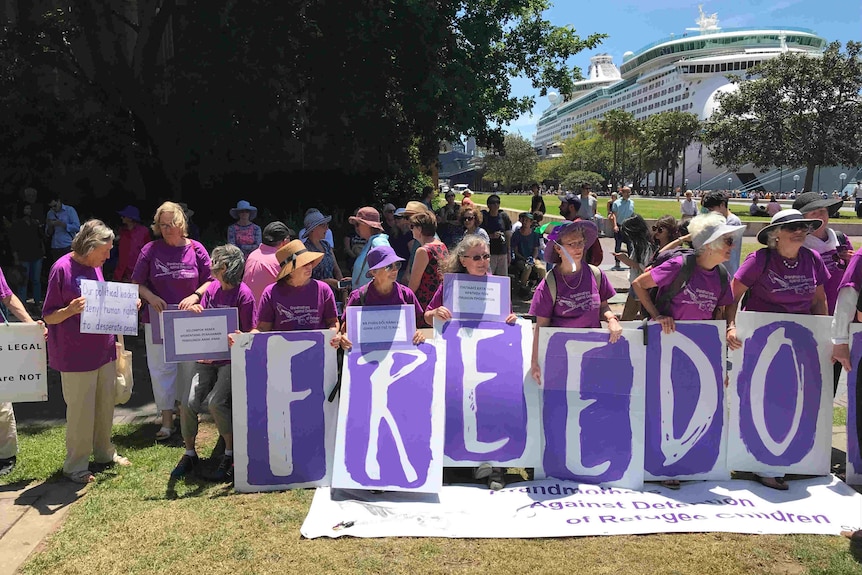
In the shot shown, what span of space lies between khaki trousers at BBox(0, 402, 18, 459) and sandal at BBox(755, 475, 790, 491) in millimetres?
5370

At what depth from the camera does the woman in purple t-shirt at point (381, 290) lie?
4438 millimetres

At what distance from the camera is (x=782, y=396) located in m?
4.52

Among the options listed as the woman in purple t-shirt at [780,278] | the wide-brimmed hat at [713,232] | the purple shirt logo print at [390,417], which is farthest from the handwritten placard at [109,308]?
the woman in purple t-shirt at [780,278]

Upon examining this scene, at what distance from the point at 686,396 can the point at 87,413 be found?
4.18m

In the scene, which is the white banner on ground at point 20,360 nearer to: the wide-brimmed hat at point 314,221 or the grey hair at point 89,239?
the grey hair at point 89,239

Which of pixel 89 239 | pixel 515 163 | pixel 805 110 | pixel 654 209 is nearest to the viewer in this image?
pixel 89 239

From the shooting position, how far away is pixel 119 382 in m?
4.78

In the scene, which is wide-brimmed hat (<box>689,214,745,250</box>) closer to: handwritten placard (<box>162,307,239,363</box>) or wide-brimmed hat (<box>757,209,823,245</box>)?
wide-brimmed hat (<box>757,209,823,245</box>)

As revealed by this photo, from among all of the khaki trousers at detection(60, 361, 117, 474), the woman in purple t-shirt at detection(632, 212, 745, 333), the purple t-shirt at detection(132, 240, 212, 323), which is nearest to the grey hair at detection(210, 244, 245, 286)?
the purple t-shirt at detection(132, 240, 212, 323)

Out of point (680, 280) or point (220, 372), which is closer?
point (680, 280)

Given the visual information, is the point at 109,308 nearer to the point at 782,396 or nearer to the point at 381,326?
the point at 381,326

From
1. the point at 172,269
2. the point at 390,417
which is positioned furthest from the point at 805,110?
the point at 172,269

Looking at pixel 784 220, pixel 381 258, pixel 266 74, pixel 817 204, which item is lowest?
pixel 381 258

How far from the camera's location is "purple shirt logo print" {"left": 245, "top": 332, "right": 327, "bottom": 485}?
4.39 m
